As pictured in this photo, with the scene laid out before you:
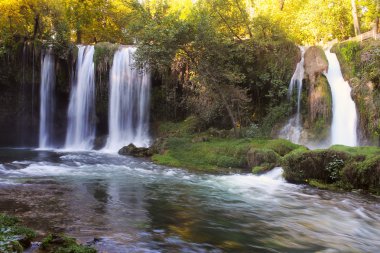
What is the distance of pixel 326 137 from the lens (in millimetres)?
18453

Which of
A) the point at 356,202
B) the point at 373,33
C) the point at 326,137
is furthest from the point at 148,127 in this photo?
the point at 356,202

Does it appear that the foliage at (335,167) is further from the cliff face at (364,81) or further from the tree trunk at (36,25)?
the tree trunk at (36,25)

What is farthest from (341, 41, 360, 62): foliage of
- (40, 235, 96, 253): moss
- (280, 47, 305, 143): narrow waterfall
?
(40, 235, 96, 253): moss

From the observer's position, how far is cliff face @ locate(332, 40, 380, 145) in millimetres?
13407

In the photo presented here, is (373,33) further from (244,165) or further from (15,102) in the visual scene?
(15,102)

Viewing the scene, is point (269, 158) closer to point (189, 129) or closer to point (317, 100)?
point (317, 100)

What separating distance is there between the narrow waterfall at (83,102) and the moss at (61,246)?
764 inches

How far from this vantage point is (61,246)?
5090 millimetres

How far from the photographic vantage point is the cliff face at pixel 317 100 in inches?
741

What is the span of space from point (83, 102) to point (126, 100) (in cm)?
279

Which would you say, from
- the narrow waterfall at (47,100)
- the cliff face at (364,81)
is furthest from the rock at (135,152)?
the cliff face at (364,81)

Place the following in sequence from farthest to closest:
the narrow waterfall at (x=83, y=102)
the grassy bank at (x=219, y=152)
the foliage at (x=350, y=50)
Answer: the narrow waterfall at (x=83, y=102) < the foliage at (x=350, y=50) < the grassy bank at (x=219, y=152)

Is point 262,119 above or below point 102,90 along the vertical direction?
below

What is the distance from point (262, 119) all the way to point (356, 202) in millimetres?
11896
